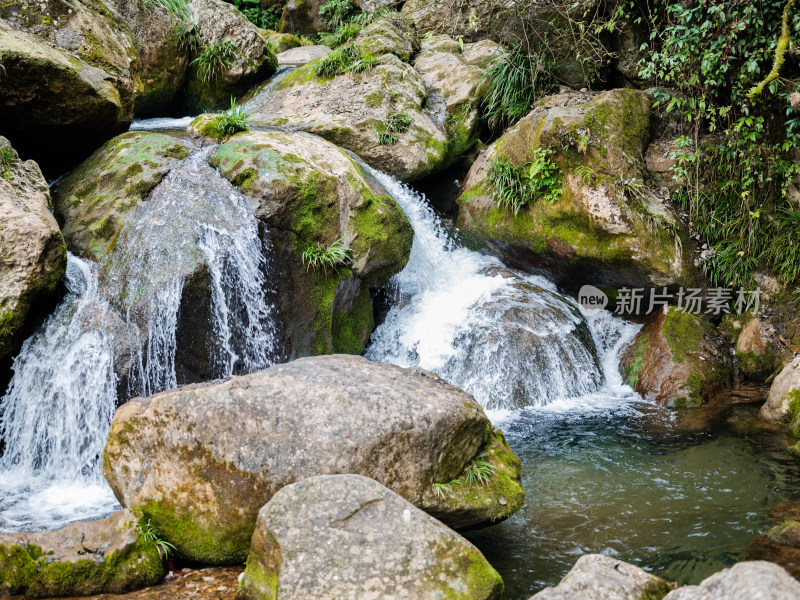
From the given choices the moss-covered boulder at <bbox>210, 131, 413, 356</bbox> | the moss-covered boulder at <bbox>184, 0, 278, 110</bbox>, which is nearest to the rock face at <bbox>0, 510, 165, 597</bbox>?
the moss-covered boulder at <bbox>210, 131, 413, 356</bbox>

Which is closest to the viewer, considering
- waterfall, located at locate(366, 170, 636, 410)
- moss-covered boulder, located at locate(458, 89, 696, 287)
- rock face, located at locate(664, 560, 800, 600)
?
rock face, located at locate(664, 560, 800, 600)

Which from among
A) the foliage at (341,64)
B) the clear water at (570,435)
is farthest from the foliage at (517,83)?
the clear water at (570,435)

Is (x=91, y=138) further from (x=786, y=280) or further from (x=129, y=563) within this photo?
(x=786, y=280)

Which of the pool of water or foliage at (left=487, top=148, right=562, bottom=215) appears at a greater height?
foliage at (left=487, top=148, right=562, bottom=215)

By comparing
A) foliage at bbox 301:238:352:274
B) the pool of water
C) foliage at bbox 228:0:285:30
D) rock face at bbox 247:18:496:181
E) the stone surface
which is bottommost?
the pool of water

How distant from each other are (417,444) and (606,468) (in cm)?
248

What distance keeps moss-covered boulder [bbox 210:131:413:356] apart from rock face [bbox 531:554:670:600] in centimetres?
422

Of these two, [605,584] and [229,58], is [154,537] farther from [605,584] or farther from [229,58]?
[229,58]

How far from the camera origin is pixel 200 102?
33.6 ft

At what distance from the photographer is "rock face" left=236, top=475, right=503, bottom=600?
9.61 ft

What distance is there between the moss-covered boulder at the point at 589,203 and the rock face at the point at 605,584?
5352mm

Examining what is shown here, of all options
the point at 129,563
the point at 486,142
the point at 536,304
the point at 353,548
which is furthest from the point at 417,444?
the point at 486,142

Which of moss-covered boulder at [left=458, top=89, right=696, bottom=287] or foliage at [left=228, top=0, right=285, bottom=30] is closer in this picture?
moss-covered boulder at [left=458, top=89, right=696, bottom=287]

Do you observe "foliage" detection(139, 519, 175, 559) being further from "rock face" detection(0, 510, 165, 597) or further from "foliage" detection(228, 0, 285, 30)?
"foliage" detection(228, 0, 285, 30)
